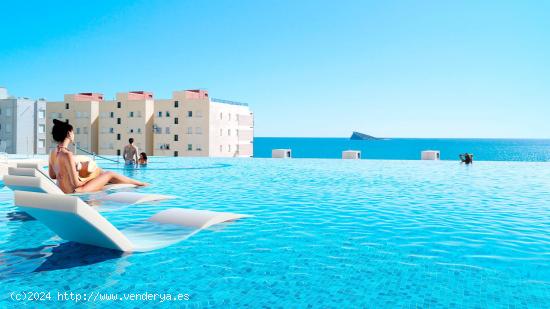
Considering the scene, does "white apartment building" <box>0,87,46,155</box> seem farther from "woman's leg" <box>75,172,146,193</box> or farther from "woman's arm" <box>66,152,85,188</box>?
"woman's arm" <box>66,152,85,188</box>

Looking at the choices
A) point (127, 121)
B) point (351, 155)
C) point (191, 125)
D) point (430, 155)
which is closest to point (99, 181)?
point (351, 155)

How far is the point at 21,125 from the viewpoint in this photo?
240 feet

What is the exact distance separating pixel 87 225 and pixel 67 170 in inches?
203

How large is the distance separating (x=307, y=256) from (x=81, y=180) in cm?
684

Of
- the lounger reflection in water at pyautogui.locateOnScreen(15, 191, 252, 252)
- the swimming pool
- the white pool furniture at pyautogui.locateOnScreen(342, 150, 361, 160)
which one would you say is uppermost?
the white pool furniture at pyautogui.locateOnScreen(342, 150, 361, 160)

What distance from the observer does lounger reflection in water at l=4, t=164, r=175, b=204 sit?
8.08 meters

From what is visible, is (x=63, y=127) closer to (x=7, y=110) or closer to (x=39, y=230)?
(x=39, y=230)

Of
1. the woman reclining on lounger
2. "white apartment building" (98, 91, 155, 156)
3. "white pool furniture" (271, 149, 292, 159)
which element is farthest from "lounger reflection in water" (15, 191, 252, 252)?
"white apartment building" (98, 91, 155, 156)

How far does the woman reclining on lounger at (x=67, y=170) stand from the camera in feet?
31.4

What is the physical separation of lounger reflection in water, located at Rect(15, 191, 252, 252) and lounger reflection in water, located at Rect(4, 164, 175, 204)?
1774mm

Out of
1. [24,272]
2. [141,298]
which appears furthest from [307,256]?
[24,272]

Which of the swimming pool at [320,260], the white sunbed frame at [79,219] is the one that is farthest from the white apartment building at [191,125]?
the white sunbed frame at [79,219]

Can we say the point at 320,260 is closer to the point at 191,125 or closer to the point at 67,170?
the point at 67,170

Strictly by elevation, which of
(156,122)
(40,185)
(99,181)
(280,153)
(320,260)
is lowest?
(320,260)
